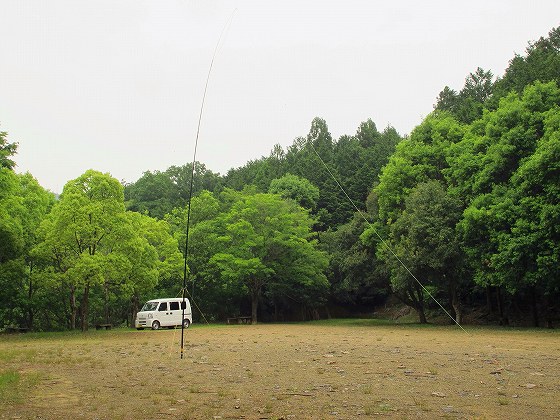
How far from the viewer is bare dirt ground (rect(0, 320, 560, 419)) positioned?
6773 mm

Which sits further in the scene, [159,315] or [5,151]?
[159,315]

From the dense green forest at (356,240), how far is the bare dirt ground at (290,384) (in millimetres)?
4012

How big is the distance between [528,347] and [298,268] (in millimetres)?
22697

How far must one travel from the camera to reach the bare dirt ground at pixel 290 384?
267 inches

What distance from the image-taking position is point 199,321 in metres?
39.8

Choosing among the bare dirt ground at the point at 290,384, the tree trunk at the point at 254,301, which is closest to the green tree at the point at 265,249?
the tree trunk at the point at 254,301

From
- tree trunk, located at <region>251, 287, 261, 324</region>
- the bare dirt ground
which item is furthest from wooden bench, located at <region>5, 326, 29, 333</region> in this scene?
tree trunk, located at <region>251, 287, 261, 324</region>

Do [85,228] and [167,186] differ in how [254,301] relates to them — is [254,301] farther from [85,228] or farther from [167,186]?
[167,186]

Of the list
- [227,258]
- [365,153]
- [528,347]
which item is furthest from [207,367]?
[365,153]

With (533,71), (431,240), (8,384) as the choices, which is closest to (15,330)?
(8,384)

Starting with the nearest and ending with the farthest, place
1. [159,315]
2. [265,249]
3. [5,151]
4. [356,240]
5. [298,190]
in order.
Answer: [5,151]
[159,315]
[265,249]
[356,240]
[298,190]

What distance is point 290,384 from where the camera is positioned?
8.88 metres

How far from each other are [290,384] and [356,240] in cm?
3002

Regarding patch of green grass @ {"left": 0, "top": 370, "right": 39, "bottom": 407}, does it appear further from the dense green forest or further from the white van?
the white van
